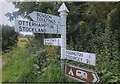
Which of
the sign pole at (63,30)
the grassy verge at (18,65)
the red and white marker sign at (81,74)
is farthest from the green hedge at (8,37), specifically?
the red and white marker sign at (81,74)

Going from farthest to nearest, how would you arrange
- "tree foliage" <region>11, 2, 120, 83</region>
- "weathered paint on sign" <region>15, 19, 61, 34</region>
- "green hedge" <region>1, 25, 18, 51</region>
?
"green hedge" <region>1, 25, 18, 51</region>, "tree foliage" <region>11, 2, 120, 83</region>, "weathered paint on sign" <region>15, 19, 61, 34</region>

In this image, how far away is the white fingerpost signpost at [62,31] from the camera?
2.51 m

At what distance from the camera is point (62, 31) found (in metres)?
2.69

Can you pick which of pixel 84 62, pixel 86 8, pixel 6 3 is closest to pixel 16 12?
pixel 6 3

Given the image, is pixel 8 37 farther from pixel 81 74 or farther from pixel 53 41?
pixel 81 74

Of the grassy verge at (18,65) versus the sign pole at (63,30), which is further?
the grassy verge at (18,65)

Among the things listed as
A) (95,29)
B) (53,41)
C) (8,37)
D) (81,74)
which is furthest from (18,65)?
(95,29)

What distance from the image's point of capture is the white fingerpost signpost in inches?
98.7

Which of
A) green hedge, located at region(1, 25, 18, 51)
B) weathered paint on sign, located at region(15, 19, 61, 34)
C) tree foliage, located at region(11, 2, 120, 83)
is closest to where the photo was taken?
weathered paint on sign, located at region(15, 19, 61, 34)

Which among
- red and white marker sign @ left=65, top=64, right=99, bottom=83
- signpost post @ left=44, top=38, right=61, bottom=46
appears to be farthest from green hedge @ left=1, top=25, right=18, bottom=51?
red and white marker sign @ left=65, top=64, right=99, bottom=83

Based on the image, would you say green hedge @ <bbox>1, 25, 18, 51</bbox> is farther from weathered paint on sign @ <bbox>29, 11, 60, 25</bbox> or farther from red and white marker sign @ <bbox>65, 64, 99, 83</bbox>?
red and white marker sign @ <bbox>65, 64, 99, 83</bbox>

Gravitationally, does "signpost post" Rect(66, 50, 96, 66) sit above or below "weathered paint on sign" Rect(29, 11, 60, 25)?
below

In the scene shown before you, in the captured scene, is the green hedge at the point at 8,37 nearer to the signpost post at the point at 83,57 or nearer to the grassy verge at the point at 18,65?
the grassy verge at the point at 18,65

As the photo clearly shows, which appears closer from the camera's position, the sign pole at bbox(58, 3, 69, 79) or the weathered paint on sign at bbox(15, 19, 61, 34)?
the weathered paint on sign at bbox(15, 19, 61, 34)
